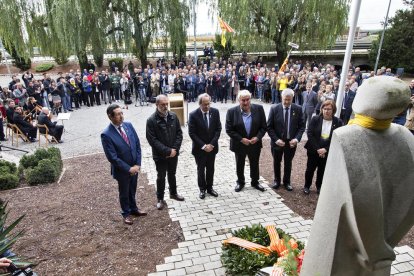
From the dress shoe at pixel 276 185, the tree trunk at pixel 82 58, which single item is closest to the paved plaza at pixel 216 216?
the dress shoe at pixel 276 185

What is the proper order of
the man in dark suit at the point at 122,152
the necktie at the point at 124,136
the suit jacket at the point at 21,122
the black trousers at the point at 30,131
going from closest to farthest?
the man in dark suit at the point at 122,152, the necktie at the point at 124,136, the suit jacket at the point at 21,122, the black trousers at the point at 30,131

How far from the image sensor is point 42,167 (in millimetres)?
7238

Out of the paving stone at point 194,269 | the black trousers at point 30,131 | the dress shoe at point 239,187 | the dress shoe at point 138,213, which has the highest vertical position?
the paving stone at point 194,269

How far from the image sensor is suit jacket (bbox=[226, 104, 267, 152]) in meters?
6.03

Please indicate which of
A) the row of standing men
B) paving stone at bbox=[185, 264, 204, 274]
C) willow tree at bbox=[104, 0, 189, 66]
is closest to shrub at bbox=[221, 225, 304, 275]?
paving stone at bbox=[185, 264, 204, 274]

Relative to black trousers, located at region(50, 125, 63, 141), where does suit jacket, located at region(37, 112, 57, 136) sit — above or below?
above

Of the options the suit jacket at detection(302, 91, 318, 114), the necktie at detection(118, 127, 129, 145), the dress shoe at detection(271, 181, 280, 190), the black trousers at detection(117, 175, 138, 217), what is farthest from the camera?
the suit jacket at detection(302, 91, 318, 114)

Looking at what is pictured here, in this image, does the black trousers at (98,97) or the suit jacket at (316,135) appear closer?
the suit jacket at (316,135)

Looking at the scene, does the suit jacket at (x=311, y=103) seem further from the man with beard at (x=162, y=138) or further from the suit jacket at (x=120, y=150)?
the suit jacket at (x=120, y=150)

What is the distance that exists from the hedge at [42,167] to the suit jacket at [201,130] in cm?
367

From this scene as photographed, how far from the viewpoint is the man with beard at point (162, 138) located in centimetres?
549

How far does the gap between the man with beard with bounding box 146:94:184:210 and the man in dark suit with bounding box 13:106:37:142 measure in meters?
7.93

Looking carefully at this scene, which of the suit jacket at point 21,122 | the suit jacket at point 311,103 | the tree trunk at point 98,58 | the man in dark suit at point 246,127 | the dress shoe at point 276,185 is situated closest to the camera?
the man in dark suit at point 246,127

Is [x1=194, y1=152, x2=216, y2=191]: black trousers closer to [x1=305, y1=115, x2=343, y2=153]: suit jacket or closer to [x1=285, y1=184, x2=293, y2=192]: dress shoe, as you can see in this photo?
[x1=285, y1=184, x2=293, y2=192]: dress shoe
